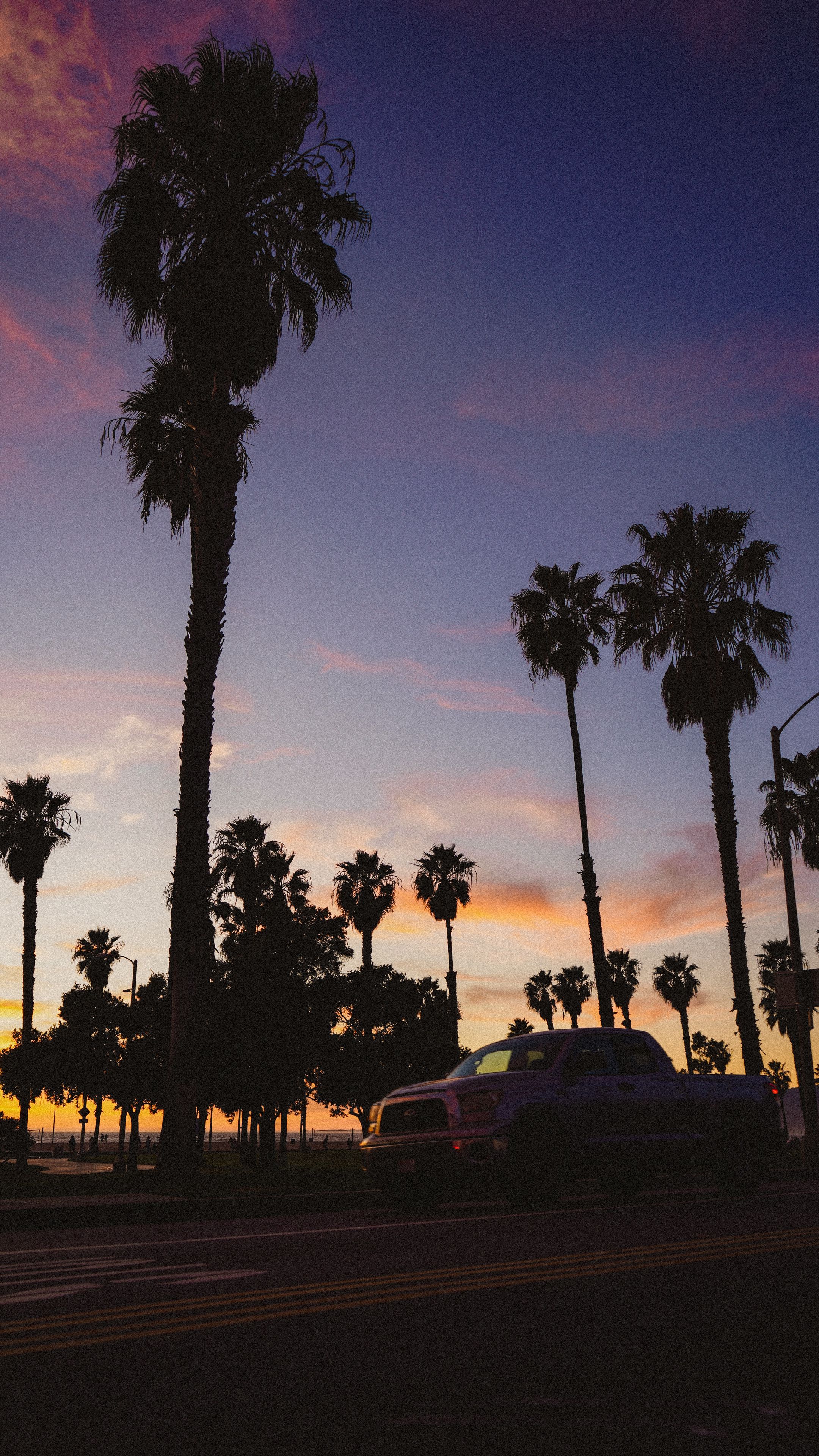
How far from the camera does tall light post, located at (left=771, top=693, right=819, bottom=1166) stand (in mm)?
22062

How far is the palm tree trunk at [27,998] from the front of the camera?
4341 centimetres

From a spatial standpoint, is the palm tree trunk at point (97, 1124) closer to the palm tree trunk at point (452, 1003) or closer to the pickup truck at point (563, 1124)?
the palm tree trunk at point (452, 1003)

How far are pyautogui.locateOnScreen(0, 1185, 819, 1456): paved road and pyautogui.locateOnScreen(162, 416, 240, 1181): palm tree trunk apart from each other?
8.32 meters

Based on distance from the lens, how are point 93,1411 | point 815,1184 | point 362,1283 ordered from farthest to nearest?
point 815,1184, point 362,1283, point 93,1411

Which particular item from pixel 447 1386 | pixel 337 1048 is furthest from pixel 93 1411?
pixel 337 1048

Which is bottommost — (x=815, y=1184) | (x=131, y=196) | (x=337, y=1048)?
(x=815, y=1184)

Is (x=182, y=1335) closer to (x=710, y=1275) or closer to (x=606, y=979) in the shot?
(x=710, y=1275)

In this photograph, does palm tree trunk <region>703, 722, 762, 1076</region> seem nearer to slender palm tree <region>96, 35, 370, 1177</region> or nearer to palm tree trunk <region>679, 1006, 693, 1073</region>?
slender palm tree <region>96, 35, 370, 1177</region>

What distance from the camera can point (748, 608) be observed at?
30453 millimetres

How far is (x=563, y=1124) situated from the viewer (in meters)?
11.7

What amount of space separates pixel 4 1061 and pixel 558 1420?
82289 millimetres

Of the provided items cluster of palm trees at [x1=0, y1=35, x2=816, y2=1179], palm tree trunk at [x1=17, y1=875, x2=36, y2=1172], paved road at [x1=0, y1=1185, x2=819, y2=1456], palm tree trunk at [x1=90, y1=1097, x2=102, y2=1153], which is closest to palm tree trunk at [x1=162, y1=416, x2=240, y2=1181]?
cluster of palm trees at [x1=0, y1=35, x2=816, y2=1179]

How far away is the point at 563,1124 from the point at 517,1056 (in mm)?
1034

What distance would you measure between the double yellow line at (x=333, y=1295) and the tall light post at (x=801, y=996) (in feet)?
47.1
